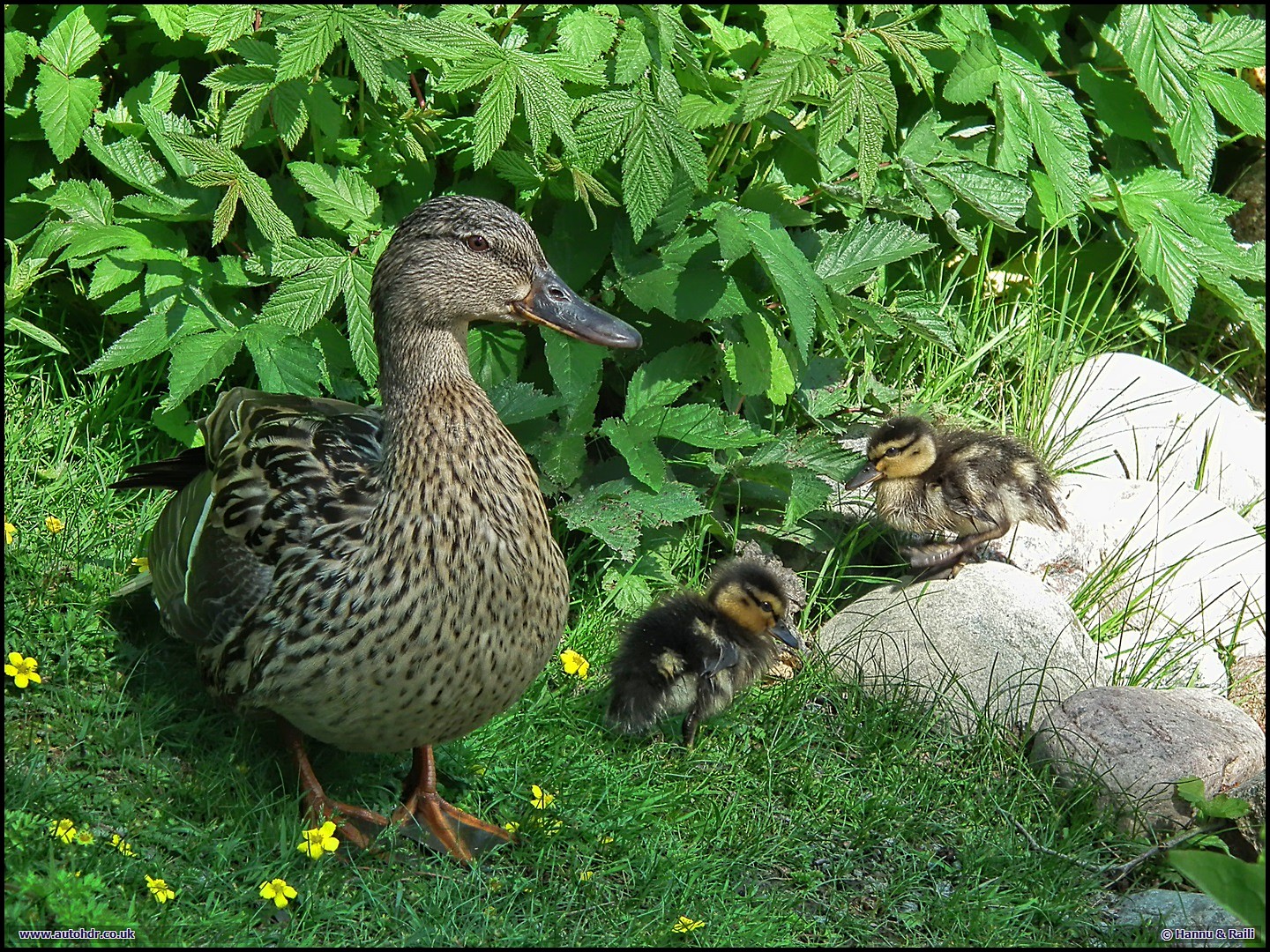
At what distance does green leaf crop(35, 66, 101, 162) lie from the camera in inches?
154

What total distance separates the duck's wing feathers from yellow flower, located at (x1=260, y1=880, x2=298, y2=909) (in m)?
0.62

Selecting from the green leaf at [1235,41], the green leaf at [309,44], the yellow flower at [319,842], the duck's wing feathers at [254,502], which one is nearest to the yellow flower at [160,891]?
the yellow flower at [319,842]

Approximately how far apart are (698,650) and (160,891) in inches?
64.4

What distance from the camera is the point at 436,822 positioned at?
11.3 feet

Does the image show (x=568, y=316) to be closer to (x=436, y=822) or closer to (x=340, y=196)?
(x=340, y=196)

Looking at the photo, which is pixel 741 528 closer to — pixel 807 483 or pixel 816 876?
pixel 807 483

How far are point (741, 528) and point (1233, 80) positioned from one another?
98.5 inches

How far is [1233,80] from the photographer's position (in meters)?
4.85

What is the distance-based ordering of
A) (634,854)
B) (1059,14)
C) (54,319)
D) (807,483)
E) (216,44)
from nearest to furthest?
(634,854) → (216,44) → (807,483) → (54,319) → (1059,14)

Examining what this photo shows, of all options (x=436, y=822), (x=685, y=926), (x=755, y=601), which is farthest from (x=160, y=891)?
(x=755, y=601)

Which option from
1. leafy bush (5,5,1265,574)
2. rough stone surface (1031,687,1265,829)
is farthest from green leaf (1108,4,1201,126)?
rough stone surface (1031,687,1265,829)

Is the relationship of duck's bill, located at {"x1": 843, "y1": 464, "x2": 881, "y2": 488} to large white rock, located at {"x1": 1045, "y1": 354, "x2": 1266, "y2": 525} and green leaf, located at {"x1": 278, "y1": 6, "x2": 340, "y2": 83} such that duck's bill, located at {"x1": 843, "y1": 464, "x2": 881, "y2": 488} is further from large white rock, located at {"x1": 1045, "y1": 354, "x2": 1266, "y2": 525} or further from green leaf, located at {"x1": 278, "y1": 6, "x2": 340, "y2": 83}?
green leaf, located at {"x1": 278, "y1": 6, "x2": 340, "y2": 83}

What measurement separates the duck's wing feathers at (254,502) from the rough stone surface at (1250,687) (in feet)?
10.2

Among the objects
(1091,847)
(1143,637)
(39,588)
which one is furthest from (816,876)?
(39,588)
